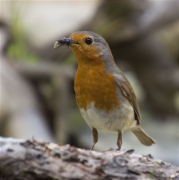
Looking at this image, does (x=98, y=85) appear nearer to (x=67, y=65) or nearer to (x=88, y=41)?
(x=88, y=41)

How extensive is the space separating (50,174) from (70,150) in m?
0.24

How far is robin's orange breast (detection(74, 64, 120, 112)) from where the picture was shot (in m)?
4.16

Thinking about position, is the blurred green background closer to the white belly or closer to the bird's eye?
the white belly

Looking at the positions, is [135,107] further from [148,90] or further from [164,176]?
[148,90]

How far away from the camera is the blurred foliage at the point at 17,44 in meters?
8.02

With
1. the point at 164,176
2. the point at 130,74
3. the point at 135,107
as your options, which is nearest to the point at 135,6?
the point at 130,74

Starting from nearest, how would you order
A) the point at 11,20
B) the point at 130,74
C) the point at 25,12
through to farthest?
the point at 11,20 → the point at 25,12 → the point at 130,74

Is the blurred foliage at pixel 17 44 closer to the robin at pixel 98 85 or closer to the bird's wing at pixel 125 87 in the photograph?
the bird's wing at pixel 125 87

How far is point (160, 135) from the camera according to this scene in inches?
375

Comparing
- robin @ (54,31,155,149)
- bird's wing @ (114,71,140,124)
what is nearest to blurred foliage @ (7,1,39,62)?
bird's wing @ (114,71,140,124)

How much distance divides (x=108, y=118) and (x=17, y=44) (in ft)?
14.2

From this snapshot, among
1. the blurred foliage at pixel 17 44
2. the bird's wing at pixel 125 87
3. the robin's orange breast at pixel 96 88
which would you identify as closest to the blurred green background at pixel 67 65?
the blurred foliage at pixel 17 44

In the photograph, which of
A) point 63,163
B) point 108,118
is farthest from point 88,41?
point 63,163

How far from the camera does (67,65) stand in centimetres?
822
